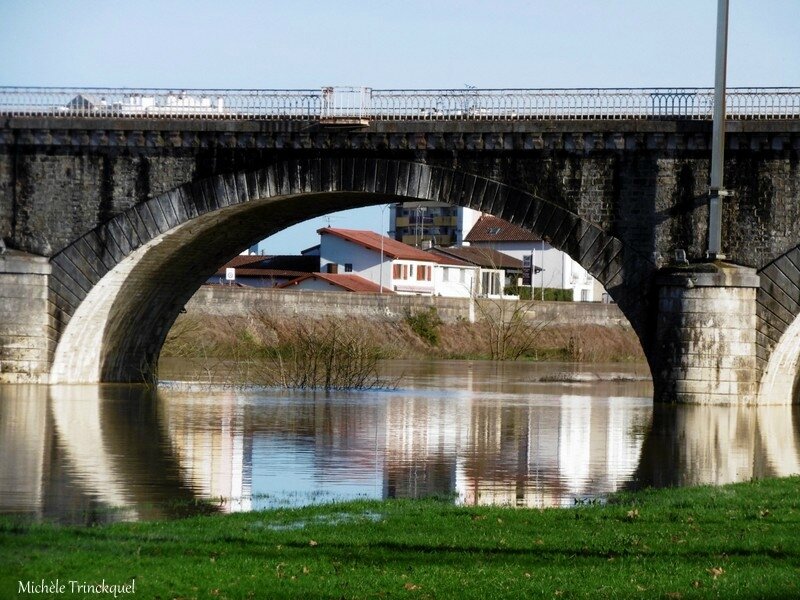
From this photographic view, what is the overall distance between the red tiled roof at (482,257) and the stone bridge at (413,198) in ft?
215

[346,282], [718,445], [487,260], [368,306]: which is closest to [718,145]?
[718,445]

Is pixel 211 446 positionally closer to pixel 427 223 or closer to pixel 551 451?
pixel 551 451

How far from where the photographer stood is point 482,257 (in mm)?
111500

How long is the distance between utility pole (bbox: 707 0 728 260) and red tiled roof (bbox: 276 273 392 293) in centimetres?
5832

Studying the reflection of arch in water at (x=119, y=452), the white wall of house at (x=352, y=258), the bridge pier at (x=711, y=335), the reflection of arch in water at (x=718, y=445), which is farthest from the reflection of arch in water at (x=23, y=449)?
the white wall of house at (x=352, y=258)

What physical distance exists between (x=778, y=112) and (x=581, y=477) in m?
17.7

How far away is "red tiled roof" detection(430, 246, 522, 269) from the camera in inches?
4318

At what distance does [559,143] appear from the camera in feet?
122

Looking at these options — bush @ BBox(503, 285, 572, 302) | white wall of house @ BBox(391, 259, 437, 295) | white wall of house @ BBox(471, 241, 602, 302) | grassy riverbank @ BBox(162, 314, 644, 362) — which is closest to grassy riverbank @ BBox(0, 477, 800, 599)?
grassy riverbank @ BBox(162, 314, 644, 362)

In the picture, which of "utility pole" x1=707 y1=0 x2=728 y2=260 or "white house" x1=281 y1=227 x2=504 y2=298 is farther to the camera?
"white house" x1=281 y1=227 x2=504 y2=298

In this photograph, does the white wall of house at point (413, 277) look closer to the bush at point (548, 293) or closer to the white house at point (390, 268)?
the white house at point (390, 268)

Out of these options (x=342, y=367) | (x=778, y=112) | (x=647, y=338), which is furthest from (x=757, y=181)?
(x=342, y=367)

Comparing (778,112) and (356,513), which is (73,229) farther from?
(356,513)

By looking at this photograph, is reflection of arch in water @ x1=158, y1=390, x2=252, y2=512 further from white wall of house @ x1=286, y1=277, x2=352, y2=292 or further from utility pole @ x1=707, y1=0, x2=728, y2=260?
white wall of house @ x1=286, y1=277, x2=352, y2=292
